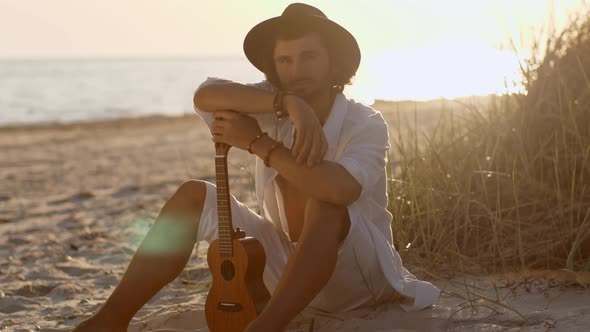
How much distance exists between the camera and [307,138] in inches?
112

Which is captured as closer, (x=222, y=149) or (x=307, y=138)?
(x=307, y=138)

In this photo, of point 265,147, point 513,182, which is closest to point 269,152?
point 265,147

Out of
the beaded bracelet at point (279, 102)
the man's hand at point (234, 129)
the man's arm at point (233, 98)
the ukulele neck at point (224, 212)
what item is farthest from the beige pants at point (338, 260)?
the beaded bracelet at point (279, 102)

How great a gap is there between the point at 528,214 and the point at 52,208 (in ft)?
15.1

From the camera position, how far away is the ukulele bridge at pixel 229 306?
307 centimetres

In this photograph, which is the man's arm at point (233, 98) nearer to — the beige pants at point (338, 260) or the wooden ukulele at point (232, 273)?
the wooden ukulele at point (232, 273)

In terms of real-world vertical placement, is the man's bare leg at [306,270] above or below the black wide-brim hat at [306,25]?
below

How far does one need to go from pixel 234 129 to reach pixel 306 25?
0.48 meters

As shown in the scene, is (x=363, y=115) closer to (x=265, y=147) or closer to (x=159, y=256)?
(x=265, y=147)

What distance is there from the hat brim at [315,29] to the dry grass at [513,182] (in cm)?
103

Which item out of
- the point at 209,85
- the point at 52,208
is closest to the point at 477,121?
the point at 209,85

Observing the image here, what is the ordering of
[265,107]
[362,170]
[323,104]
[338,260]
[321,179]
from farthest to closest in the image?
[323,104] → [338,260] → [265,107] → [362,170] → [321,179]

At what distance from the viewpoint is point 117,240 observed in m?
5.88

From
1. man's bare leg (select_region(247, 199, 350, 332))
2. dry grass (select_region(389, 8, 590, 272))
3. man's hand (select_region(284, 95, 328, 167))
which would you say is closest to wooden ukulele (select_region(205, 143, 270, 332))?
man's bare leg (select_region(247, 199, 350, 332))
